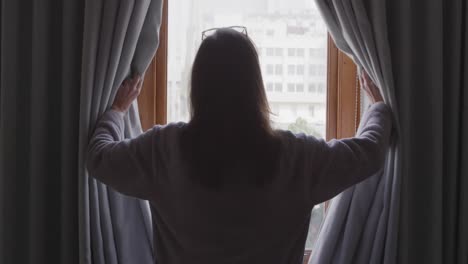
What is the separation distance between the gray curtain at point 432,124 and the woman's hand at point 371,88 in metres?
0.06

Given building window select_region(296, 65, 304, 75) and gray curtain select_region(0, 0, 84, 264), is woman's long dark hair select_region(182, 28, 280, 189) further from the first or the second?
building window select_region(296, 65, 304, 75)

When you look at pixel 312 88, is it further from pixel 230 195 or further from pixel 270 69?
pixel 230 195

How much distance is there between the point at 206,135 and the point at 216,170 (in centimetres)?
9

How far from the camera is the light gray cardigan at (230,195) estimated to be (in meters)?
1.11

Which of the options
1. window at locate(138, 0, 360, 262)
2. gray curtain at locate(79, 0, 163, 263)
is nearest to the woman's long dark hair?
gray curtain at locate(79, 0, 163, 263)

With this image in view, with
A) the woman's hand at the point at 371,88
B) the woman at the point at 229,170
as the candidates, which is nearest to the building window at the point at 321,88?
the woman's hand at the point at 371,88

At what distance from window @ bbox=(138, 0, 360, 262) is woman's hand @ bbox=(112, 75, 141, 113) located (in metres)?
0.24

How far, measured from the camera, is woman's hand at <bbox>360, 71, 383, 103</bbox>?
56.1 inches

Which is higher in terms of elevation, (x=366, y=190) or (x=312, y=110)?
(x=312, y=110)

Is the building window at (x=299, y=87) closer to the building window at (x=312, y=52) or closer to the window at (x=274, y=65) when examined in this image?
the window at (x=274, y=65)

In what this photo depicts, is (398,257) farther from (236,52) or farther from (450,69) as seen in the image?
(236,52)

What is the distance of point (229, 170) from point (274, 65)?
2.31ft

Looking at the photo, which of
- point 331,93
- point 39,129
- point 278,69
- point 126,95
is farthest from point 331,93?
point 39,129

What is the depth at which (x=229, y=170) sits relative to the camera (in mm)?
1095
